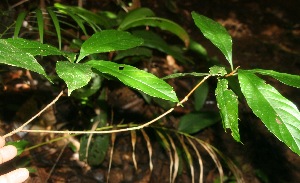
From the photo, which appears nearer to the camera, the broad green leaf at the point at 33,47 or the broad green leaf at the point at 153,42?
the broad green leaf at the point at 33,47

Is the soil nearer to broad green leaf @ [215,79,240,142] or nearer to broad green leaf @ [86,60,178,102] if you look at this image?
broad green leaf @ [86,60,178,102]

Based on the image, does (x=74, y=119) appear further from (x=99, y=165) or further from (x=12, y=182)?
(x=12, y=182)

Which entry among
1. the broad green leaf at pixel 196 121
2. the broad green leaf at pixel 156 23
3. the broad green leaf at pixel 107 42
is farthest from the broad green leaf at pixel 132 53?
the broad green leaf at pixel 107 42

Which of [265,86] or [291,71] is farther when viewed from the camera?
[291,71]

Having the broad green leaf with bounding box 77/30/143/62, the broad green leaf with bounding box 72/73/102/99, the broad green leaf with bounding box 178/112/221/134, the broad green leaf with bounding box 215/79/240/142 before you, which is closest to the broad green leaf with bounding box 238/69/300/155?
the broad green leaf with bounding box 215/79/240/142

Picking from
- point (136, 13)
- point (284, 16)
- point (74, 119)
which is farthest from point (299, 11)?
point (74, 119)

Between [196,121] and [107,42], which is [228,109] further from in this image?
[196,121]

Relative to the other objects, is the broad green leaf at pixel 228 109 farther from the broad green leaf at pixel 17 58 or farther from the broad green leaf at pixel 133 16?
the broad green leaf at pixel 133 16
